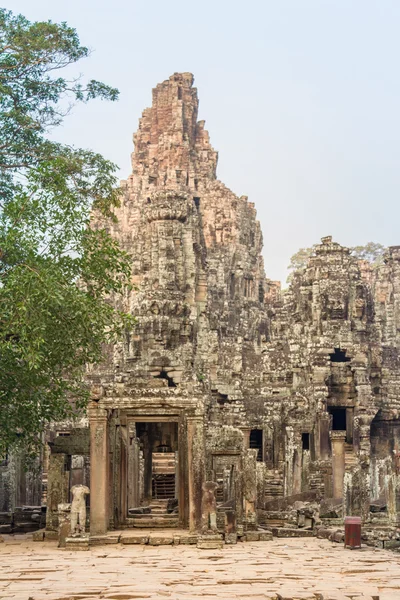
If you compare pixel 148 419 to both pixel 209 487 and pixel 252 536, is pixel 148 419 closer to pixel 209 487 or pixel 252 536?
pixel 209 487

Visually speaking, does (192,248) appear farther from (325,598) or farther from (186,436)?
(325,598)

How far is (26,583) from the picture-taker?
14609 millimetres

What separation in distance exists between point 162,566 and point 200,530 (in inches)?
154

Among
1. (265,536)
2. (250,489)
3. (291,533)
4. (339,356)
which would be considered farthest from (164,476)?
(339,356)

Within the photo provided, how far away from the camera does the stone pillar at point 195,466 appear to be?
20562 mm

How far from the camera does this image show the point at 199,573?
15.5 meters

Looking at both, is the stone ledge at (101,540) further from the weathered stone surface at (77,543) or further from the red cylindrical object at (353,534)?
the red cylindrical object at (353,534)

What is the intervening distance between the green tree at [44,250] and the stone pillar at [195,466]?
2.87 meters

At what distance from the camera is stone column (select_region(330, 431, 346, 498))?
3008cm

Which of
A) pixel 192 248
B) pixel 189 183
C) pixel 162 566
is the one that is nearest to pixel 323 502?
pixel 162 566

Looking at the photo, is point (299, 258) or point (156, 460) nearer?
point (156, 460)

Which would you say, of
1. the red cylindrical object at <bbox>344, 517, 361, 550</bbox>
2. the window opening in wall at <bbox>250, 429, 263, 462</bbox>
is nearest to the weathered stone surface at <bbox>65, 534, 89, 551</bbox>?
the red cylindrical object at <bbox>344, 517, 361, 550</bbox>

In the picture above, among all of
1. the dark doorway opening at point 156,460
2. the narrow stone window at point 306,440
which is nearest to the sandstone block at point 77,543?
the dark doorway opening at point 156,460

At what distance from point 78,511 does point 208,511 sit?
2.40 meters
